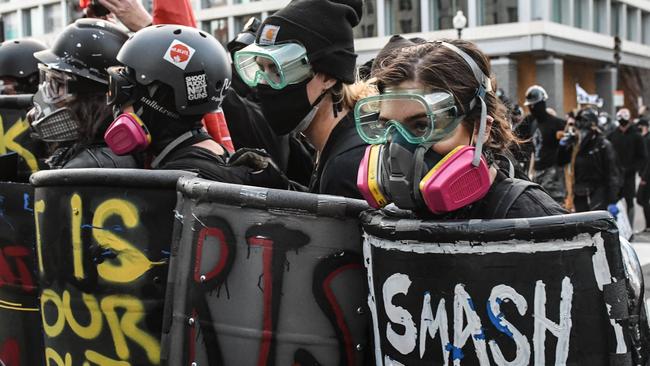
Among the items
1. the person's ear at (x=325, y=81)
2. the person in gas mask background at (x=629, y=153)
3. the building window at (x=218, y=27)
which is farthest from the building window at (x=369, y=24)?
the person's ear at (x=325, y=81)

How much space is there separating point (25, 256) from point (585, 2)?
43.5m

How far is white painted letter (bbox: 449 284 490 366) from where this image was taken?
5.77 ft

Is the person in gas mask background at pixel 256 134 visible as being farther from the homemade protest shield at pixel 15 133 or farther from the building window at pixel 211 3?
the building window at pixel 211 3

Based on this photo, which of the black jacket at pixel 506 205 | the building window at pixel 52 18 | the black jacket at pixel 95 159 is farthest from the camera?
the building window at pixel 52 18

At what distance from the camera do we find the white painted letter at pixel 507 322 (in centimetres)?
173

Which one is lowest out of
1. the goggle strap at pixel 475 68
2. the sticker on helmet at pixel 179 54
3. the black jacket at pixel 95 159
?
the black jacket at pixel 95 159

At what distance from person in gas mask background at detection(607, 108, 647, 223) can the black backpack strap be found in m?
11.5

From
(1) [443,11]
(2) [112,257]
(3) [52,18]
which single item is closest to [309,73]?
(2) [112,257]

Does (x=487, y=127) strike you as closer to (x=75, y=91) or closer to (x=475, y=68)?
(x=475, y=68)

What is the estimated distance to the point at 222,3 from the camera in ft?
157

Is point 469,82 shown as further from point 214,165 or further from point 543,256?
point 214,165

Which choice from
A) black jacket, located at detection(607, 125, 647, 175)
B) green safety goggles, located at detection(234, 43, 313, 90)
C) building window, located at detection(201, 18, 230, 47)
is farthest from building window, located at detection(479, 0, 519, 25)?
green safety goggles, located at detection(234, 43, 313, 90)

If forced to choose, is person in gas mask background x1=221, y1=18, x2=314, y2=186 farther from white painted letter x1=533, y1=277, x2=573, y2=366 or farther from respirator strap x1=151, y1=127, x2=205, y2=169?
white painted letter x1=533, y1=277, x2=573, y2=366

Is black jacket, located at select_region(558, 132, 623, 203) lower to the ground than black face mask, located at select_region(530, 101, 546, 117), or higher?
lower
